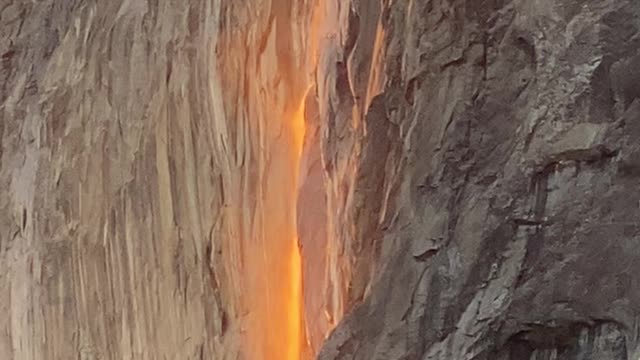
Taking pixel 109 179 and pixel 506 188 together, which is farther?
pixel 109 179

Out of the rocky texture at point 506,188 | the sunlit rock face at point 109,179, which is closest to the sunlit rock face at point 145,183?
the sunlit rock face at point 109,179

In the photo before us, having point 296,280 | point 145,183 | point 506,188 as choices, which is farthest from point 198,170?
point 506,188

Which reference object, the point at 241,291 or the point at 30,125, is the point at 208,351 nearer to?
the point at 241,291

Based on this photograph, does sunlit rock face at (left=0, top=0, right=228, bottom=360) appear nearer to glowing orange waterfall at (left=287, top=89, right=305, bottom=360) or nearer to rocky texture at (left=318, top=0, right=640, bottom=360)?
glowing orange waterfall at (left=287, top=89, right=305, bottom=360)

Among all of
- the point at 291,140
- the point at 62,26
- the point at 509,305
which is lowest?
the point at 509,305

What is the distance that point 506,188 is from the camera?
869mm

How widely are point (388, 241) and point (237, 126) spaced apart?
0.95 feet

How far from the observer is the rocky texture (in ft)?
2.77

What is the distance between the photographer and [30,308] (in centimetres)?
115

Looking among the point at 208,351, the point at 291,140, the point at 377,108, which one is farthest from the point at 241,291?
the point at 377,108

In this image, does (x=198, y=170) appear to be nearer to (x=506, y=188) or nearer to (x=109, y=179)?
(x=109, y=179)

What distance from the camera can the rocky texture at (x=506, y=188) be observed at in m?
0.84

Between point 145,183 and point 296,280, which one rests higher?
point 145,183

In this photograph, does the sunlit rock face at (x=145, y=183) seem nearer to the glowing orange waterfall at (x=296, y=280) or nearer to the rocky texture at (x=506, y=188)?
the glowing orange waterfall at (x=296, y=280)
